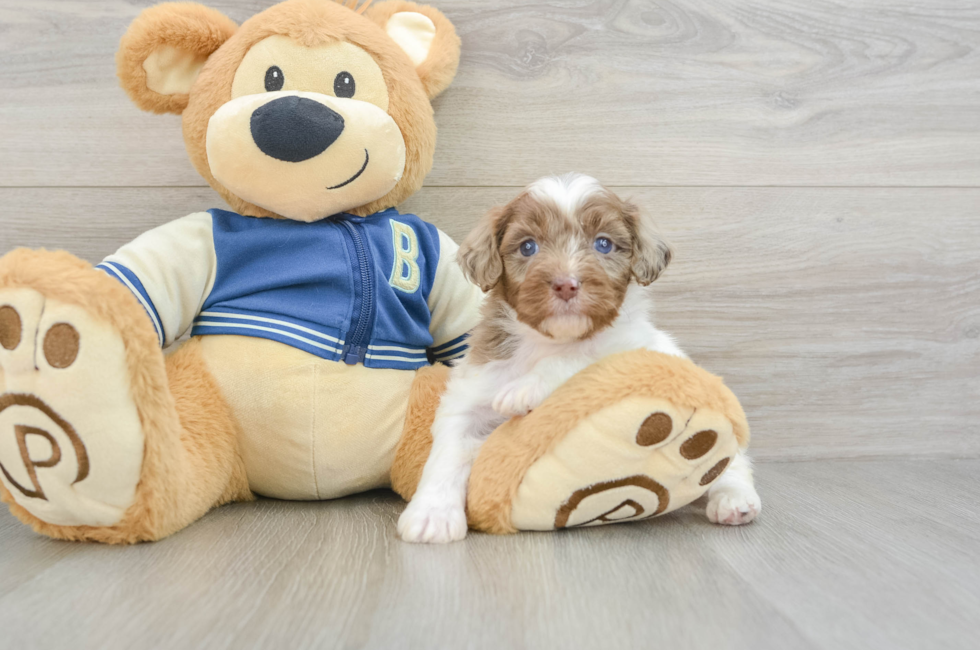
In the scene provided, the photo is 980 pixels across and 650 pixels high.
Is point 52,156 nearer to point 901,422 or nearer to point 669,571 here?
point 669,571

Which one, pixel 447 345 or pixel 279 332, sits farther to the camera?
pixel 447 345

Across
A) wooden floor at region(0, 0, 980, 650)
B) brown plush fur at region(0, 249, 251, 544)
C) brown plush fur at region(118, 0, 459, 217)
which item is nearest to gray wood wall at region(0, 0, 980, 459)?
wooden floor at region(0, 0, 980, 650)

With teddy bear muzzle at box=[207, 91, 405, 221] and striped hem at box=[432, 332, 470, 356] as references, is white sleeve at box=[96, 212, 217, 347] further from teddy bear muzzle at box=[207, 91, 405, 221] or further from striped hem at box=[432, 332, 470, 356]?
striped hem at box=[432, 332, 470, 356]

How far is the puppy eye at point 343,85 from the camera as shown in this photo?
1.61 meters

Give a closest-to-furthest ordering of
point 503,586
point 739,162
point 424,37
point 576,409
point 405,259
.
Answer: point 503,586 → point 576,409 → point 405,259 → point 424,37 → point 739,162

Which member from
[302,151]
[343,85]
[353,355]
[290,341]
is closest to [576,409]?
[353,355]

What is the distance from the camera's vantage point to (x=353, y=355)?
1636mm

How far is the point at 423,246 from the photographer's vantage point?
1804mm

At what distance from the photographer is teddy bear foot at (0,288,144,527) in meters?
1.23

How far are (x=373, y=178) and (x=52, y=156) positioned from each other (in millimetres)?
991

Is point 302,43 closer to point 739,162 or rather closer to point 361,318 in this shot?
point 361,318

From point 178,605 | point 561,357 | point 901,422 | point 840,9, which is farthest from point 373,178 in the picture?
point 901,422

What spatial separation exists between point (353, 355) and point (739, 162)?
127 cm

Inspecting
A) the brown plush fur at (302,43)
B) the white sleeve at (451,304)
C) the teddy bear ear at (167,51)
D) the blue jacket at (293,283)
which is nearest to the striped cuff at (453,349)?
the white sleeve at (451,304)
